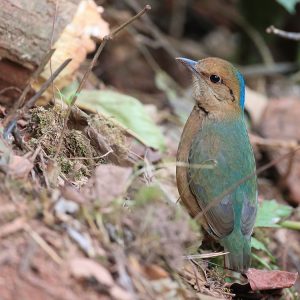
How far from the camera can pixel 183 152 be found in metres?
5.37

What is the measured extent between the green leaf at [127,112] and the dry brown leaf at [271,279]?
1.70 meters

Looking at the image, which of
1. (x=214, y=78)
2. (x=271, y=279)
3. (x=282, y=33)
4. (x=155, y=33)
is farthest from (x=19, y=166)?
(x=155, y=33)

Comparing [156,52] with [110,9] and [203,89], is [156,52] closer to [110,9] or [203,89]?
[110,9]

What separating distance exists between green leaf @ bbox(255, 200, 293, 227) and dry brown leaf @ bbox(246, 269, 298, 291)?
0.67 m

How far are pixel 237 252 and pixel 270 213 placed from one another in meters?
0.91

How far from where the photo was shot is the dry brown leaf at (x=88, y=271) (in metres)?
2.98

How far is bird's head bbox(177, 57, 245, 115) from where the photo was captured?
222 inches

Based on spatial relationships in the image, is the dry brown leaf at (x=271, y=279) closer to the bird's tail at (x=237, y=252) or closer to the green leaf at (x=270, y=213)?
the bird's tail at (x=237, y=252)

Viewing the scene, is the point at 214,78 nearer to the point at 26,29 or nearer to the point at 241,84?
the point at 241,84

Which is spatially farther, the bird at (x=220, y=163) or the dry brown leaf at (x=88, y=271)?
the bird at (x=220, y=163)

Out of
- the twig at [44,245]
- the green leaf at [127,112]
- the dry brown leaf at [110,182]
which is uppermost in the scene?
the green leaf at [127,112]

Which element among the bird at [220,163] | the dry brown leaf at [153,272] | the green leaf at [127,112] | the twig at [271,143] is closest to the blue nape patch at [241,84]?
the bird at [220,163]

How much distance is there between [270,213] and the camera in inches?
220

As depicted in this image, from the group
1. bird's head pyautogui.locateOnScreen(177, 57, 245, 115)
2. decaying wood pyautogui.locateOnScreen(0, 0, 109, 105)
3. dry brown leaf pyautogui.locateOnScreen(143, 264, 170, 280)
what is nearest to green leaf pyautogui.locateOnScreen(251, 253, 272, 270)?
bird's head pyautogui.locateOnScreen(177, 57, 245, 115)
